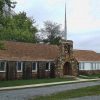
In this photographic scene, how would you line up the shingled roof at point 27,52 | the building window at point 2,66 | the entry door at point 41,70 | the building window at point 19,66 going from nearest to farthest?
the building window at point 2,66 < the shingled roof at point 27,52 < the building window at point 19,66 < the entry door at point 41,70

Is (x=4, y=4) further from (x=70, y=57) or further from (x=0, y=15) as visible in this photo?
(x=70, y=57)

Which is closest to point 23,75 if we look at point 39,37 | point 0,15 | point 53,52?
point 53,52

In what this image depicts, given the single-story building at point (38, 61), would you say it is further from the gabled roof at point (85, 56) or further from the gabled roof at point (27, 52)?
the gabled roof at point (85, 56)

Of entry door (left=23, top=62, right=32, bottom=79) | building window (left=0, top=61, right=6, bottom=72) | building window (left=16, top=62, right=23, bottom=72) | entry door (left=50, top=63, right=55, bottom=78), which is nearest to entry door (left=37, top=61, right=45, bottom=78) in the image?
entry door (left=23, top=62, right=32, bottom=79)

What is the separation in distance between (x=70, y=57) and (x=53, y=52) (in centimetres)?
316

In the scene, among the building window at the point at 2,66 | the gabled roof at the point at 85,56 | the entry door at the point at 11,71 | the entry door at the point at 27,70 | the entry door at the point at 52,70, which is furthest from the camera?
the gabled roof at the point at 85,56

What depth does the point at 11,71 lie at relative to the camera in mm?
55031

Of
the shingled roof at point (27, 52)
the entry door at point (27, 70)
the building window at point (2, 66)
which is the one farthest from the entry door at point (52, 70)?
the building window at point (2, 66)

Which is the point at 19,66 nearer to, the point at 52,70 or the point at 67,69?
the point at 52,70

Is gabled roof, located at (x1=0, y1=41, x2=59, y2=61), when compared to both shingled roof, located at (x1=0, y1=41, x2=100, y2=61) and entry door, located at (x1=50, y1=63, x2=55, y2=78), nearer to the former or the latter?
shingled roof, located at (x1=0, y1=41, x2=100, y2=61)

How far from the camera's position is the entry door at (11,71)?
178ft

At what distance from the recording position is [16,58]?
55938 mm

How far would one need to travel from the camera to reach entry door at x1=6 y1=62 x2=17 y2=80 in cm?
5438

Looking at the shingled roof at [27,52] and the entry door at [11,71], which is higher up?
the shingled roof at [27,52]
